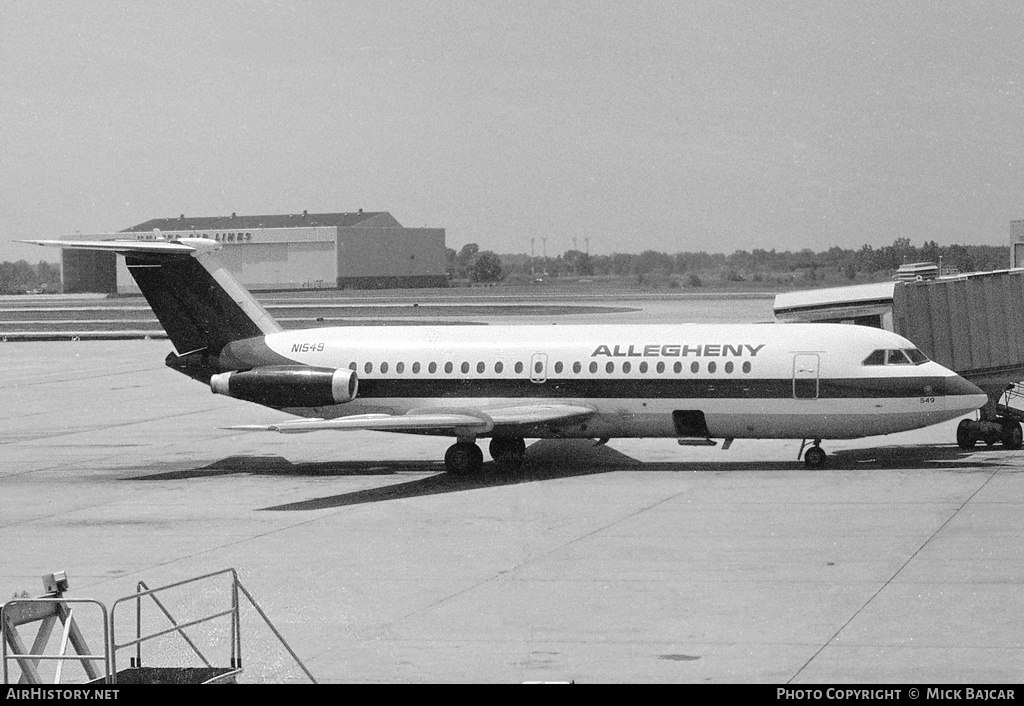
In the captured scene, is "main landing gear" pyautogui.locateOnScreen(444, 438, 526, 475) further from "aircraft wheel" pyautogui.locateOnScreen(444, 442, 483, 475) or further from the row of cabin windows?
the row of cabin windows

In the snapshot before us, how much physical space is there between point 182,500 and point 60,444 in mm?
11350

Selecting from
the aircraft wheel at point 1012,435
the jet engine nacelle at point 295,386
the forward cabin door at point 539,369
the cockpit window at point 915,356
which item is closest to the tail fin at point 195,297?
the jet engine nacelle at point 295,386

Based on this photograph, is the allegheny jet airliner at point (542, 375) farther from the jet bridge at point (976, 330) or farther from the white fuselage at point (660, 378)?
the jet bridge at point (976, 330)

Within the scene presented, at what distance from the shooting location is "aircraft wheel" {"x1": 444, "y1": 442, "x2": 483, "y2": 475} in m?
28.8

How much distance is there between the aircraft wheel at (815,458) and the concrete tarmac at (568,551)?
34 centimetres

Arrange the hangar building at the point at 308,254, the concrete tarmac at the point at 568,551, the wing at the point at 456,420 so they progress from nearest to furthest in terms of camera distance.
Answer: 1. the concrete tarmac at the point at 568,551
2. the wing at the point at 456,420
3. the hangar building at the point at 308,254

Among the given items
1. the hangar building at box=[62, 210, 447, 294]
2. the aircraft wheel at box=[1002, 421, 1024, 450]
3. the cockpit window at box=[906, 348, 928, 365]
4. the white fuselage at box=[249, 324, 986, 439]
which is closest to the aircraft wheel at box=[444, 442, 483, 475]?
the white fuselage at box=[249, 324, 986, 439]

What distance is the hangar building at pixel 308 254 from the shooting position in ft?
488

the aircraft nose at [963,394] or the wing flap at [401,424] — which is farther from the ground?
the aircraft nose at [963,394]

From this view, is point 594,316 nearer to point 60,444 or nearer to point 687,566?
point 60,444

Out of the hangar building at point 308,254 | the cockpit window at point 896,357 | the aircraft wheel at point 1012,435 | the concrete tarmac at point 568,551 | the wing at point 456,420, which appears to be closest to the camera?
the concrete tarmac at point 568,551

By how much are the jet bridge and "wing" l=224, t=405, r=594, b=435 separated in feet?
27.3

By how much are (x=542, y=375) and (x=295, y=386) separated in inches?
217
